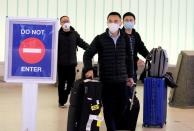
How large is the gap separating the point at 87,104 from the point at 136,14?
6026 mm

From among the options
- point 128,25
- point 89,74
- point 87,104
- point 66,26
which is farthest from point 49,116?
point 87,104

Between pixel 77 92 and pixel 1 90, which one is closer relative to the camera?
pixel 77 92

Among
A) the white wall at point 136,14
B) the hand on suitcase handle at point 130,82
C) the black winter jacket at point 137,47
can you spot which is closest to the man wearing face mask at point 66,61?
the black winter jacket at point 137,47

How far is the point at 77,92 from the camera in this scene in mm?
4090

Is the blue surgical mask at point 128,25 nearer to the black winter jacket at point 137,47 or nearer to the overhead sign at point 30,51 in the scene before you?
the black winter jacket at point 137,47

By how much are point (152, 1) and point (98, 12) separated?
3.86 ft

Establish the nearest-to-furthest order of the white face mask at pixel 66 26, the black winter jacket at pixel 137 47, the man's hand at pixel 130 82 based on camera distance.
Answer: the man's hand at pixel 130 82 < the black winter jacket at pixel 137 47 < the white face mask at pixel 66 26

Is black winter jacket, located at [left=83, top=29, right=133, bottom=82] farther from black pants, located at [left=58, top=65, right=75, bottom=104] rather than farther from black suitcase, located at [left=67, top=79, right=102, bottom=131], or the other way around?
black pants, located at [left=58, top=65, right=75, bottom=104]

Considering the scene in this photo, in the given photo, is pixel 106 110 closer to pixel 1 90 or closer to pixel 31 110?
pixel 31 110

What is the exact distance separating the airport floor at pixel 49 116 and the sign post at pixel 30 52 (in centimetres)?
181

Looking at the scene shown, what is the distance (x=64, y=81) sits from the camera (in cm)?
687

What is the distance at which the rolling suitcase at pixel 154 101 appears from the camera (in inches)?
207

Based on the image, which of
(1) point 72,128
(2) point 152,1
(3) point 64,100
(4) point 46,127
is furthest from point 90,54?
(2) point 152,1

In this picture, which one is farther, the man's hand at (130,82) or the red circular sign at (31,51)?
the man's hand at (130,82)
